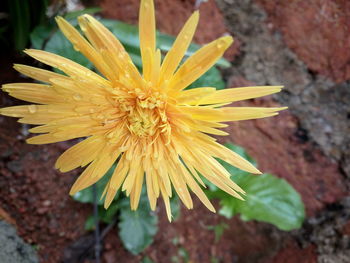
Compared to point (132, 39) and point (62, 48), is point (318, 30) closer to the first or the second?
point (132, 39)

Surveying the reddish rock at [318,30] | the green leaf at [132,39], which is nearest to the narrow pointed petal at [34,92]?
the green leaf at [132,39]

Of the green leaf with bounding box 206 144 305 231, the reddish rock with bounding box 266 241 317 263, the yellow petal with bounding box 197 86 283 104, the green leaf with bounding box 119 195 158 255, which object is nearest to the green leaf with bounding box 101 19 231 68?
A: the yellow petal with bounding box 197 86 283 104

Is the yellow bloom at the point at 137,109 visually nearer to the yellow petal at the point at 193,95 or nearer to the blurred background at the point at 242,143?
the yellow petal at the point at 193,95

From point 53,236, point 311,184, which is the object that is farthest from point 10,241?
point 311,184

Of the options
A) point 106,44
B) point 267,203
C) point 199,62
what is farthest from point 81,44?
point 267,203

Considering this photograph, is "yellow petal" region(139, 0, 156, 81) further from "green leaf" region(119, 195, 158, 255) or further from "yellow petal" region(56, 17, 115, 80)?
"green leaf" region(119, 195, 158, 255)
